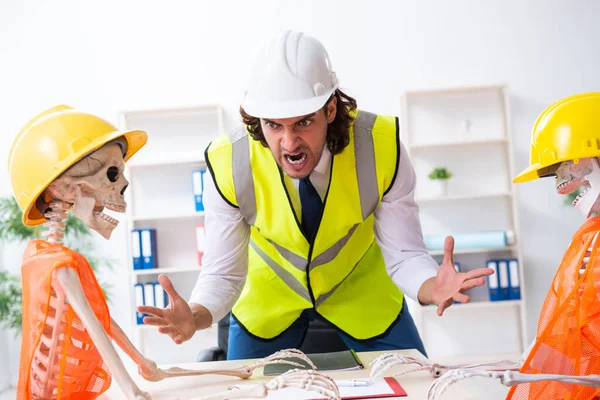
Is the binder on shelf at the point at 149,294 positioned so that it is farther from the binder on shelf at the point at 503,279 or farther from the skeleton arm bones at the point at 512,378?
the skeleton arm bones at the point at 512,378

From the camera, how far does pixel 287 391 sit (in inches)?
55.6

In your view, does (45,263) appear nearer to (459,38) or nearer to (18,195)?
(18,195)

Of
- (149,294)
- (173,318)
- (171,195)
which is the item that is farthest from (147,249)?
(173,318)

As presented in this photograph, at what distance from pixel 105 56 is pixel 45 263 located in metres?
4.07

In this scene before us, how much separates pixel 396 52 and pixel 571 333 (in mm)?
3966

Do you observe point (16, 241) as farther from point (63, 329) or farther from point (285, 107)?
point (63, 329)

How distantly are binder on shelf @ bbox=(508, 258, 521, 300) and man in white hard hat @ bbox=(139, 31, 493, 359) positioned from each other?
2.62m

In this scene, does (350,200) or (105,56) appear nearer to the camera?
(350,200)

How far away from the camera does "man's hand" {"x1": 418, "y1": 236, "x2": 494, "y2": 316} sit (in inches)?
60.9

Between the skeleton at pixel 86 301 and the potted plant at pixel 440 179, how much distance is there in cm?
350

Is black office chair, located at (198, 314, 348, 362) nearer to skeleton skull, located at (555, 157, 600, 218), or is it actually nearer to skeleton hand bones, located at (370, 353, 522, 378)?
skeleton hand bones, located at (370, 353, 522, 378)

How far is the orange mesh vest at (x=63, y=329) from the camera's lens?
47.0 inches

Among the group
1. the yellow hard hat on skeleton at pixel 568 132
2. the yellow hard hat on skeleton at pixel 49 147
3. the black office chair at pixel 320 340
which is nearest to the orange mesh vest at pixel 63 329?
the yellow hard hat on skeleton at pixel 49 147

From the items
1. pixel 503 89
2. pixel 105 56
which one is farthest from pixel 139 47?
pixel 503 89
